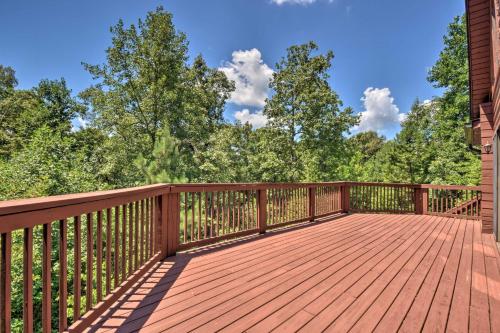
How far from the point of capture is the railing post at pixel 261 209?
435 centimetres

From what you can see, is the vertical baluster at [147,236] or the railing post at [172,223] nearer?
the vertical baluster at [147,236]

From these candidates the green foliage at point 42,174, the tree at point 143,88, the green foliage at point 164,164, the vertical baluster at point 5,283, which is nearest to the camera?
the vertical baluster at point 5,283

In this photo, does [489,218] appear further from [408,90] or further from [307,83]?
[408,90]

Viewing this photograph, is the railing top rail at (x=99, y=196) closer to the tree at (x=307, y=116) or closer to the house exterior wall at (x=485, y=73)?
the house exterior wall at (x=485, y=73)

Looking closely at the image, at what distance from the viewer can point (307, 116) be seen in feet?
46.3

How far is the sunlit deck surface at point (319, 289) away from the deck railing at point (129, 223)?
0.74 feet

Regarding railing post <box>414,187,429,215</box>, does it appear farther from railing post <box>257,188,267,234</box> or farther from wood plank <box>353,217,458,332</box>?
railing post <box>257,188,267,234</box>

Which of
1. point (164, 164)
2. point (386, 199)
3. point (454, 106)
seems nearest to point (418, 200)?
point (386, 199)

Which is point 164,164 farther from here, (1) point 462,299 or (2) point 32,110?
(2) point 32,110

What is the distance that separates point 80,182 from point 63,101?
532 inches

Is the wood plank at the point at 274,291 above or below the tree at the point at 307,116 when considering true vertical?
below

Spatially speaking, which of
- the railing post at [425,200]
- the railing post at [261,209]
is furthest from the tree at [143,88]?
A: the railing post at [425,200]

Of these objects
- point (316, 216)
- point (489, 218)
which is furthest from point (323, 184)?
point (489, 218)

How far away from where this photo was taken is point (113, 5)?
1159cm
